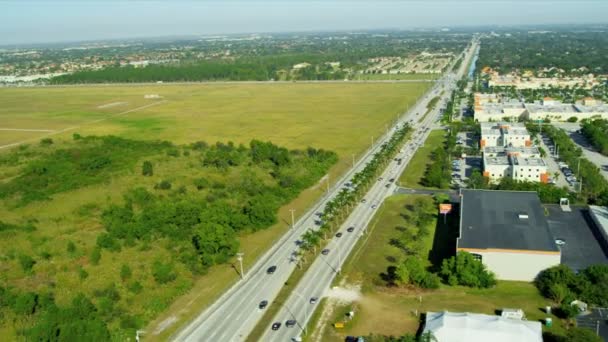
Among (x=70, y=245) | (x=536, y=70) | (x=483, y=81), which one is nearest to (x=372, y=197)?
(x=70, y=245)

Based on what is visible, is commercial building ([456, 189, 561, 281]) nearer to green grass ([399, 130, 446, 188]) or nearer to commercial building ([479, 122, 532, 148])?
green grass ([399, 130, 446, 188])

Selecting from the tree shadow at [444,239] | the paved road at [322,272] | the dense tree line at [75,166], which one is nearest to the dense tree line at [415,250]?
the tree shadow at [444,239]

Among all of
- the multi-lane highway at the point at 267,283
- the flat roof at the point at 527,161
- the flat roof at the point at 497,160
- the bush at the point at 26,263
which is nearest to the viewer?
the multi-lane highway at the point at 267,283

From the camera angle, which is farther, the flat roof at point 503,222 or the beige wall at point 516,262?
the flat roof at point 503,222

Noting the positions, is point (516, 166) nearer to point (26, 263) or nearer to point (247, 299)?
point (247, 299)

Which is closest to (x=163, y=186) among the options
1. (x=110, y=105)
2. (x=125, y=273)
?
(x=125, y=273)

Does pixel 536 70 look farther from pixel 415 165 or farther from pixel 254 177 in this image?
pixel 254 177

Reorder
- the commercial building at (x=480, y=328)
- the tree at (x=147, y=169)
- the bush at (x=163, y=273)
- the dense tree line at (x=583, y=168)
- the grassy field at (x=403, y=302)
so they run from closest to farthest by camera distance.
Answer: the commercial building at (x=480, y=328) < the grassy field at (x=403, y=302) < the bush at (x=163, y=273) < the dense tree line at (x=583, y=168) < the tree at (x=147, y=169)

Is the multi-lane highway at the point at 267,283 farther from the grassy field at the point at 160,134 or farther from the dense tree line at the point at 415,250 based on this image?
the dense tree line at the point at 415,250
